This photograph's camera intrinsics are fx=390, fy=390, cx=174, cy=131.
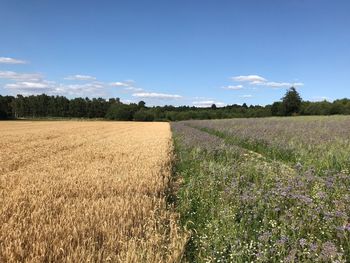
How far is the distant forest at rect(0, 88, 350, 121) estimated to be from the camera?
309 feet

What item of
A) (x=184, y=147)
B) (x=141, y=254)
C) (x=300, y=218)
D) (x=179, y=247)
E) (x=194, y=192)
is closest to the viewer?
(x=141, y=254)

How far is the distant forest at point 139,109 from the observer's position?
94312 mm

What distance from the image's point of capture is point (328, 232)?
5.02 metres

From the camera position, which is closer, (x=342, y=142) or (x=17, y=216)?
(x=17, y=216)

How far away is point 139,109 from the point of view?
418ft

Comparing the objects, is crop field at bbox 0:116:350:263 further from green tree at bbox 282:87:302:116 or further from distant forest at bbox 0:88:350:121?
green tree at bbox 282:87:302:116

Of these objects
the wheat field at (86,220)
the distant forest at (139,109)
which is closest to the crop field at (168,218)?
the wheat field at (86,220)

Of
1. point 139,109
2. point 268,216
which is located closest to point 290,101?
point 139,109

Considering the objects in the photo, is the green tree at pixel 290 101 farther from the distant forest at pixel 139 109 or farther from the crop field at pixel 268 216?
the crop field at pixel 268 216

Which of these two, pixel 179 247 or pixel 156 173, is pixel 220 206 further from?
pixel 156 173

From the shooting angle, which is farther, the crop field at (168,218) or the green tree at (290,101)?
the green tree at (290,101)

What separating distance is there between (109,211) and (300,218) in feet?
8.96

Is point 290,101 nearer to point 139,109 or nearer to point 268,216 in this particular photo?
point 139,109

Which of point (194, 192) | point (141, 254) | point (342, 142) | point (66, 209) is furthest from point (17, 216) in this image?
point (342, 142)
